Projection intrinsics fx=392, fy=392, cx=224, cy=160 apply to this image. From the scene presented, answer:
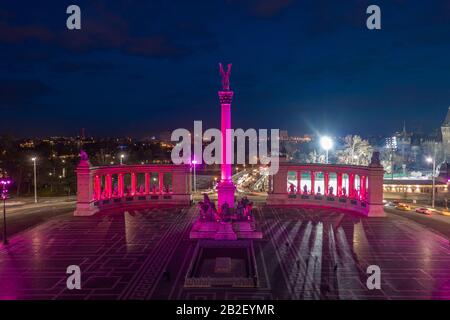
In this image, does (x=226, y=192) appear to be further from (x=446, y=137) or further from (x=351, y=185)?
(x=446, y=137)

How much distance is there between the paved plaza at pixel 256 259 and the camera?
1986 centimetres

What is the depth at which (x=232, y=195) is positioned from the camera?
119 ft

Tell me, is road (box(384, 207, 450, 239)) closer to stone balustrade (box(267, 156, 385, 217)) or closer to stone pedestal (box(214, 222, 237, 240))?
stone balustrade (box(267, 156, 385, 217))

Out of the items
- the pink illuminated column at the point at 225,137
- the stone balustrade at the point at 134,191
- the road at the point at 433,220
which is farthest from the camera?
the stone balustrade at the point at 134,191

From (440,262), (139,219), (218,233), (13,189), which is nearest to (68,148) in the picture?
(13,189)

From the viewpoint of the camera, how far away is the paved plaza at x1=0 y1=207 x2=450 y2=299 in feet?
65.2

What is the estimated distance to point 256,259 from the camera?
987 inches

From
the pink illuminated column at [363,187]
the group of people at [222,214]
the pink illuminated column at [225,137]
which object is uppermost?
the pink illuminated column at [225,137]

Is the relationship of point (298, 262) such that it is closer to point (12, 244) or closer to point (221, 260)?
point (221, 260)

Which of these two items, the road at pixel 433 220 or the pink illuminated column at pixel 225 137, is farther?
the road at pixel 433 220

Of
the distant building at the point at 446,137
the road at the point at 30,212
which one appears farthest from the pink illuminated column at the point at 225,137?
the distant building at the point at 446,137

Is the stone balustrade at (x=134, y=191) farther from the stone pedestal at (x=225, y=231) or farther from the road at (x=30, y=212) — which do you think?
the stone pedestal at (x=225, y=231)

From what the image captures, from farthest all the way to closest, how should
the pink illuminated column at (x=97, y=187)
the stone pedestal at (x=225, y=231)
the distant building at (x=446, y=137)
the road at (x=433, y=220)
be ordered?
1. the distant building at (x=446, y=137)
2. the pink illuminated column at (x=97, y=187)
3. the road at (x=433, y=220)
4. the stone pedestal at (x=225, y=231)

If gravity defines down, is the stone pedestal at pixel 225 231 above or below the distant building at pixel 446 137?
below
